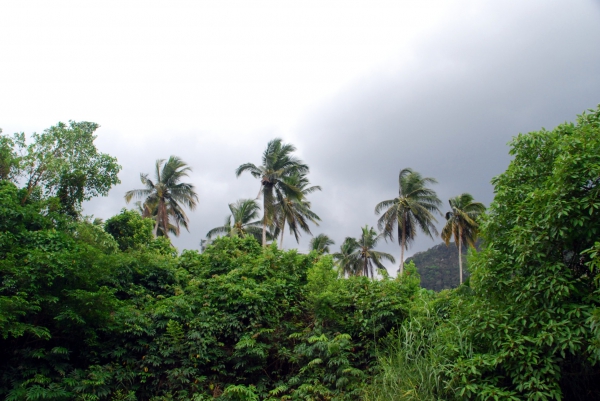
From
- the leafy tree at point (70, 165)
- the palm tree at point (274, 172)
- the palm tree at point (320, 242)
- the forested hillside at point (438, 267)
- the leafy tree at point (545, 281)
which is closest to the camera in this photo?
the leafy tree at point (545, 281)

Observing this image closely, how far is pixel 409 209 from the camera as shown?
89.2 ft

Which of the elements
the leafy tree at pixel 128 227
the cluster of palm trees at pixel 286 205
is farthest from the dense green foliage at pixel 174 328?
the cluster of palm trees at pixel 286 205

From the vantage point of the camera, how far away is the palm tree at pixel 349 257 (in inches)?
1389

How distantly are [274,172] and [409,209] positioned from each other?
8713 millimetres

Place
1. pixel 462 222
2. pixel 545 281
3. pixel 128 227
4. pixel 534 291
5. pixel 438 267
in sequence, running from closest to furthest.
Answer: pixel 545 281 < pixel 534 291 < pixel 128 227 < pixel 462 222 < pixel 438 267

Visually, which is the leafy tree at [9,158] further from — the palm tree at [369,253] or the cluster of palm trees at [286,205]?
the palm tree at [369,253]

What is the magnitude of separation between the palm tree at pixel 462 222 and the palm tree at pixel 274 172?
10831mm

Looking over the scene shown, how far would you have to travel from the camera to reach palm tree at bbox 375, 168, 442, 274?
1054 inches

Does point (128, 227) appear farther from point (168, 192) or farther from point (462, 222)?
point (462, 222)

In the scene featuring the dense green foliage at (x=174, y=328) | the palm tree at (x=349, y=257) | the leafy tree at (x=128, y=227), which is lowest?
the dense green foliage at (x=174, y=328)

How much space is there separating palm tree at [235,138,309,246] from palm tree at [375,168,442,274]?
615cm

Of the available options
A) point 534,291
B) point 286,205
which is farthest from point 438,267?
point 534,291

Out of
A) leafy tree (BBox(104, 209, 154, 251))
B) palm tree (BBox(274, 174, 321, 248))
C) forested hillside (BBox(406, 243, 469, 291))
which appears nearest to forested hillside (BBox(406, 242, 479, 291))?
forested hillside (BBox(406, 243, 469, 291))

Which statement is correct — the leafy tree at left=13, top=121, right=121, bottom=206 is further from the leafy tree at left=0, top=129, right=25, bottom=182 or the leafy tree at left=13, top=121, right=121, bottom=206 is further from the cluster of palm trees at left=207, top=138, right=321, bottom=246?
the cluster of palm trees at left=207, top=138, right=321, bottom=246
